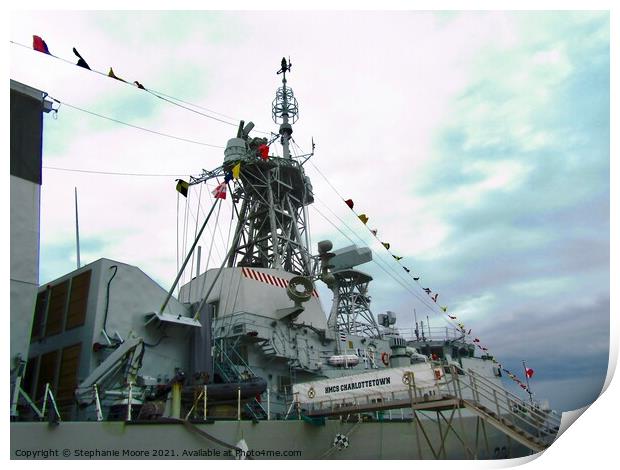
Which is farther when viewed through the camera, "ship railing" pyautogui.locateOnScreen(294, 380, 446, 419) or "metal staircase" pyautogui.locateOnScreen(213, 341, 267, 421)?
"metal staircase" pyautogui.locateOnScreen(213, 341, 267, 421)

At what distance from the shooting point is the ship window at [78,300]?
43.5ft

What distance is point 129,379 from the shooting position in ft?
39.4

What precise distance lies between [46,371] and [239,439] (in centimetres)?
572

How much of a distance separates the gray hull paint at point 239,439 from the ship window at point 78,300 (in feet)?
12.6

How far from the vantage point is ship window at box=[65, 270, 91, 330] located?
1326 centimetres

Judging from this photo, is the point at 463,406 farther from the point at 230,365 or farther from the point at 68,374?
the point at 68,374

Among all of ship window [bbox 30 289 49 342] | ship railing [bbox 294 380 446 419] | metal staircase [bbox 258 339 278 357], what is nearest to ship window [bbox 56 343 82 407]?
ship window [bbox 30 289 49 342]

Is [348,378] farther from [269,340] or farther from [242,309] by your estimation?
[242,309]

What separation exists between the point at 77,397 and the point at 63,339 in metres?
2.65

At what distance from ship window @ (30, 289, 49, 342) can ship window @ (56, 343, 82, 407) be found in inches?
59.8

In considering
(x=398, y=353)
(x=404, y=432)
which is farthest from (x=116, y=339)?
(x=398, y=353)

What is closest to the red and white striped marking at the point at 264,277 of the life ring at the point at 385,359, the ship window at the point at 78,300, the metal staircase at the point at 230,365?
the metal staircase at the point at 230,365

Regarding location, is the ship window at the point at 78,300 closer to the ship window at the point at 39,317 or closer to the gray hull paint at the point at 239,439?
the ship window at the point at 39,317

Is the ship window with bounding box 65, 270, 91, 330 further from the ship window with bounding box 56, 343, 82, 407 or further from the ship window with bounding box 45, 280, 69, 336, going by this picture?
the ship window with bounding box 56, 343, 82, 407
